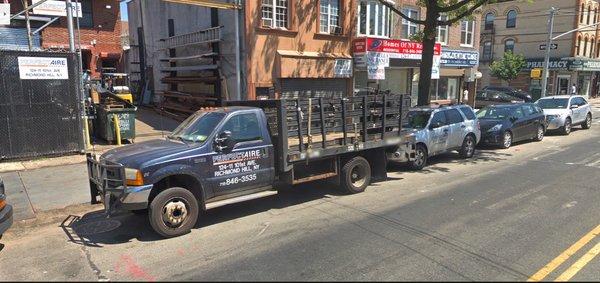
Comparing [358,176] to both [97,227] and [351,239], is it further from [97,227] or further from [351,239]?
[97,227]

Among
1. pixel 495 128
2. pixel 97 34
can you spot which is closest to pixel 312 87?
pixel 495 128

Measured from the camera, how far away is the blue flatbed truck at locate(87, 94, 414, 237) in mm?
6711

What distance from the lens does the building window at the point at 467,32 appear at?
→ 90.0 ft

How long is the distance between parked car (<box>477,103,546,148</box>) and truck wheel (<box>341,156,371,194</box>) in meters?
7.62

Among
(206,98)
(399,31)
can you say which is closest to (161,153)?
(206,98)

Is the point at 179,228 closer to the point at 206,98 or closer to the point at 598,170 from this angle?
the point at 598,170

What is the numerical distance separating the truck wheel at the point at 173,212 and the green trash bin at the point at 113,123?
26.9 ft

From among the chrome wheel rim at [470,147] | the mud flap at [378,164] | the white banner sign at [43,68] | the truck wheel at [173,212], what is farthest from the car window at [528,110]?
the white banner sign at [43,68]

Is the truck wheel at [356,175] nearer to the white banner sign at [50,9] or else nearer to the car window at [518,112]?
the car window at [518,112]

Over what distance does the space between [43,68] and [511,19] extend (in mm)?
49015

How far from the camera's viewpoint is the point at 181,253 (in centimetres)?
607

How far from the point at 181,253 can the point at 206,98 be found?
13.1 meters

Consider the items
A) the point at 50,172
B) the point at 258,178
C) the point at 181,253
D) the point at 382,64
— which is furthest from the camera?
the point at 382,64

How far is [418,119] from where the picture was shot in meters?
12.6
